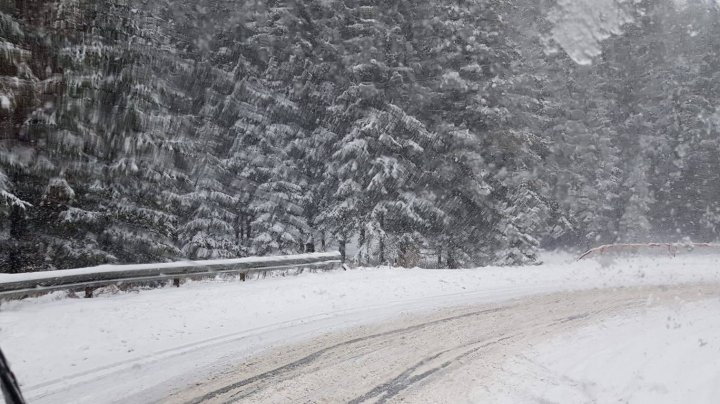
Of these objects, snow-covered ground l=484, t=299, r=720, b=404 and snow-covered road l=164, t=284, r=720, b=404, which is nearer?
snow-covered road l=164, t=284, r=720, b=404

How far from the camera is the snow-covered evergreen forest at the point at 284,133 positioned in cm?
1509

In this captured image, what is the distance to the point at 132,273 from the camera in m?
11.9

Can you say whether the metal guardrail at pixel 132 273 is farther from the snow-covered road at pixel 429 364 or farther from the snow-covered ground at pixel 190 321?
the snow-covered road at pixel 429 364

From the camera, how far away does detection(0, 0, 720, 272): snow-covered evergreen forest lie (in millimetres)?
15086

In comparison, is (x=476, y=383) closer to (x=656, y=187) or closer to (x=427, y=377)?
(x=427, y=377)

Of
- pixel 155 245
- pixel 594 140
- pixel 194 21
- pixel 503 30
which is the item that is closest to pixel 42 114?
pixel 155 245

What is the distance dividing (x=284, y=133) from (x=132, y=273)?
44.7ft

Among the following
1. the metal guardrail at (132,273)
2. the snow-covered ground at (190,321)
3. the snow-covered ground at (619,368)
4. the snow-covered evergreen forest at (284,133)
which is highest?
the snow-covered evergreen forest at (284,133)

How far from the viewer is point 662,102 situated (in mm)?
38094

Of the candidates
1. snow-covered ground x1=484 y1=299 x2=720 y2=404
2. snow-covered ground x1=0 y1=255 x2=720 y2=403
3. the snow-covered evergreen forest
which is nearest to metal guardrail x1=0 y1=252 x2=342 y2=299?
snow-covered ground x1=0 y1=255 x2=720 y2=403

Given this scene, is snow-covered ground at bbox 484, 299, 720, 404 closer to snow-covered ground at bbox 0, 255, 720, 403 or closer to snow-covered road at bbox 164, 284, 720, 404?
snow-covered road at bbox 164, 284, 720, 404

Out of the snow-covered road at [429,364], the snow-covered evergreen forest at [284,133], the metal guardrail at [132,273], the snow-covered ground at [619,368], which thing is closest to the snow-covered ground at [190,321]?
the metal guardrail at [132,273]

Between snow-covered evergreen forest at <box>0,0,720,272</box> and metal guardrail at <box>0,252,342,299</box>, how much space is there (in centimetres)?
295

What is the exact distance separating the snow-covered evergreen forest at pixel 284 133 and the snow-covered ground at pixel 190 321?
496 cm
